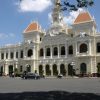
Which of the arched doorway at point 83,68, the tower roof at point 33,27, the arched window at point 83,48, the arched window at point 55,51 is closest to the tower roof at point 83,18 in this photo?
the arched window at point 83,48

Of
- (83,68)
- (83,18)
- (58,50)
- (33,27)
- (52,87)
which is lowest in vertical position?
(52,87)

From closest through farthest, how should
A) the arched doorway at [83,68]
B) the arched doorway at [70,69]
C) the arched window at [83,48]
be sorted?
the arched doorway at [83,68], the arched window at [83,48], the arched doorway at [70,69]

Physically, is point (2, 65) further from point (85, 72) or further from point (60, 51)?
point (85, 72)

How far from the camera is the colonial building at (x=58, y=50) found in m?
60.9

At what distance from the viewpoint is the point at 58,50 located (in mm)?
66625

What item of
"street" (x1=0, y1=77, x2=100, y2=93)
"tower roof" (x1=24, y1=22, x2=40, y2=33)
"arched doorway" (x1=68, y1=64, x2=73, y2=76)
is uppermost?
"tower roof" (x1=24, y1=22, x2=40, y2=33)

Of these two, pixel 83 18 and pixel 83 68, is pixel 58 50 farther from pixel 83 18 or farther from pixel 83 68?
pixel 83 18

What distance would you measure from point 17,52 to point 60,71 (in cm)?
1627

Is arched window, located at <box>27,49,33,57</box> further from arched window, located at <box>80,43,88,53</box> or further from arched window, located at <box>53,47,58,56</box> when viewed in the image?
arched window, located at <box>80,43,88,53</box>

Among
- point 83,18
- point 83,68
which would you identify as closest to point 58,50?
point 83,68

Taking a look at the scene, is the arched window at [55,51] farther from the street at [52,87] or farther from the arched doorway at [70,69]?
the street at [52,87]

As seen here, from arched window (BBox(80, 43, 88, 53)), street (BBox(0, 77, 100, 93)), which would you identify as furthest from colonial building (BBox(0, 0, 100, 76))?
street (BBox(0, 77, 100, 93))

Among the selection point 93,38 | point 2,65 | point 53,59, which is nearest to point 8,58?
point 2,65

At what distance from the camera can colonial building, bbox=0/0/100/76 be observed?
60938 mm
